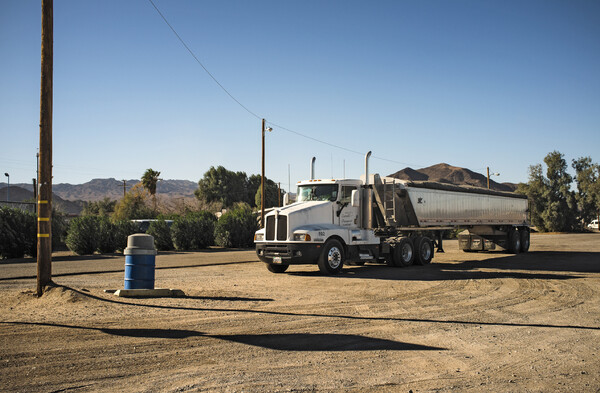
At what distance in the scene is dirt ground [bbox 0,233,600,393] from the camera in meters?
6.00

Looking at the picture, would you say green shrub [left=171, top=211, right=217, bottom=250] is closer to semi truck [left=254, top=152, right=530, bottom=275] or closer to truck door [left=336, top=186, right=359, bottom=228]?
semi truck [left=254, top=152, right=530, bottom=275]

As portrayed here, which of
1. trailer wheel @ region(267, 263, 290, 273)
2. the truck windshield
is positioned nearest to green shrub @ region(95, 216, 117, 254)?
trailer wheel @ region(267, 263, 290, 273)

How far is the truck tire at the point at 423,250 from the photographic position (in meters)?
20.9

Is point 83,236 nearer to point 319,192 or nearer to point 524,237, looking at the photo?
point 319,192

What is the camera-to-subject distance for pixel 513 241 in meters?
28.4

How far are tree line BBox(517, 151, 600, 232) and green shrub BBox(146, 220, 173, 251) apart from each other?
55.5m

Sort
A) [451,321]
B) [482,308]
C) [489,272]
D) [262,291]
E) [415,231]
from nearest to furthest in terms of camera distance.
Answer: [451,321] → [482,308] → [262,291] → [489,272] → [415,231]

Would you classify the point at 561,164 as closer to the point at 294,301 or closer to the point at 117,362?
the point at 294,301

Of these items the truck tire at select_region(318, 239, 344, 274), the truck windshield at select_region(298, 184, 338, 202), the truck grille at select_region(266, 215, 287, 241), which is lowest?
A: the truck tire at select_region(318, 239, 344, 274)

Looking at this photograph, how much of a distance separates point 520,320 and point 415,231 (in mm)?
11711

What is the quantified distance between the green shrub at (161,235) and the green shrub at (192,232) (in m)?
0.38

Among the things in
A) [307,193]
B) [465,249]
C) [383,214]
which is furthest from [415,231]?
[465,249]

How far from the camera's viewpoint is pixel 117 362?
21.8 ft

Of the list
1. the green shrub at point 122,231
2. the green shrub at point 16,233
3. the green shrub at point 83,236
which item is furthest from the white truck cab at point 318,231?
the green shrub at point 122,231
